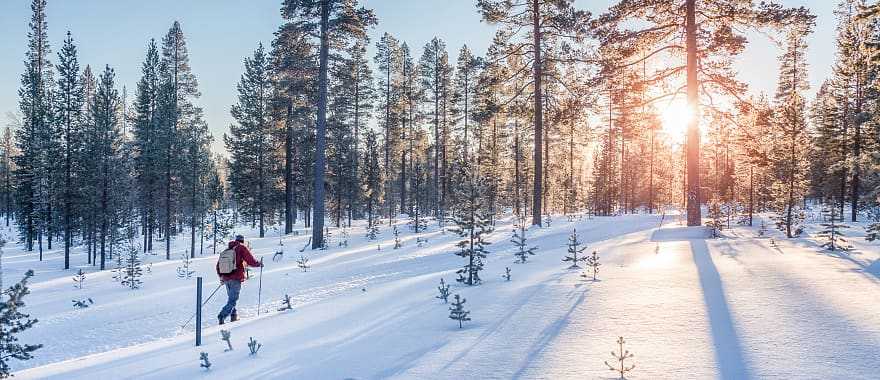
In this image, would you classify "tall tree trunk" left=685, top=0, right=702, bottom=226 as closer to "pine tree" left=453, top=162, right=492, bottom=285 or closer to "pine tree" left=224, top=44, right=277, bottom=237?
"pine tree" left=453, top=162, right=492, bottom=285

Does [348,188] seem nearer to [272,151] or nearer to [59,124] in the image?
[272,151]

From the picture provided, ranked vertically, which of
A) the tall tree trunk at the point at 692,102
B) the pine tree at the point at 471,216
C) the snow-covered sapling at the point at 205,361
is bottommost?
the snow-covered sapling at the point at 205,361

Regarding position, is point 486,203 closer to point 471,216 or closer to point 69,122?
point 471,216

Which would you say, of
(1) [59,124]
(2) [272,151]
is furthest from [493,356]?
(1) [59,124]

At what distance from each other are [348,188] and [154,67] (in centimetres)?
2058

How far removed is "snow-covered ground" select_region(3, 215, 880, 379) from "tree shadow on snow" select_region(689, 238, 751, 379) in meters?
0.02

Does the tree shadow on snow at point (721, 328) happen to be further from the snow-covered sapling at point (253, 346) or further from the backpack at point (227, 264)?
the backpack at point (227, 264)

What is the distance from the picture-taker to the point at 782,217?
17.0 metres

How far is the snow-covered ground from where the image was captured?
4223mm

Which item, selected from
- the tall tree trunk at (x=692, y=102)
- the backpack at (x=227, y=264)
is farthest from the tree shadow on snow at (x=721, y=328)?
the backpack at (x=227, y=264)

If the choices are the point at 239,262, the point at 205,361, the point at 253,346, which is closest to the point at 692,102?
the point at 239,262

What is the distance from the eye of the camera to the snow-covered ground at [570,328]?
4223 millimetres

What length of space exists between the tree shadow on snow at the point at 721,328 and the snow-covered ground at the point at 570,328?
0.07 ft

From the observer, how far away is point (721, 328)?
16.1 feet
